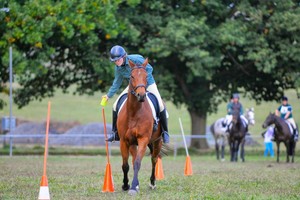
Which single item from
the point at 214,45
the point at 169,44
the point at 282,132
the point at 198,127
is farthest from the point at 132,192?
the point at 198,127

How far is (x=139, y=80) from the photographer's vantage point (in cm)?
1265

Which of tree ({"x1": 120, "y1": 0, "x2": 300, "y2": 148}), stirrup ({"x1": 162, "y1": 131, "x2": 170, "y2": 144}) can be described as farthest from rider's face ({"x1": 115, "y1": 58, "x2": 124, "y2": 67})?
tree ({"x1": 120, "y1": 0, "x2": 300, "y2": 148})

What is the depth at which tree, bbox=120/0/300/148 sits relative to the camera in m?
35.1

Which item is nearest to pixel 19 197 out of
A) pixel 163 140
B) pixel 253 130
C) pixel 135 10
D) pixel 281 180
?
pixel 163 140

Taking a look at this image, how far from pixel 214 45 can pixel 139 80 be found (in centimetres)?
2428

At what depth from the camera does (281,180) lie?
1653 cm

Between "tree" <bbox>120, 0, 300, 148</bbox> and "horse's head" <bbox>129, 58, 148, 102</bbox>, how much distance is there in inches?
843

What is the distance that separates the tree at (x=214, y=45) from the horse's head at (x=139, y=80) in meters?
21.4

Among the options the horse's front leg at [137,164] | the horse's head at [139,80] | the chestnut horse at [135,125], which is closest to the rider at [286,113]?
the chestnut horse at [135,125]

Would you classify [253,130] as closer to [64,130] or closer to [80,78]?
[64,130]

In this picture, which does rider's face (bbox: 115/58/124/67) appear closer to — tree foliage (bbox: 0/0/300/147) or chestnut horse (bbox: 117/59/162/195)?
chestnut horse (bbox: 117/59/162/195)

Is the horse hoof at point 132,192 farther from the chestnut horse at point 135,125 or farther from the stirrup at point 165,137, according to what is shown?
the stirrup at point 165,137

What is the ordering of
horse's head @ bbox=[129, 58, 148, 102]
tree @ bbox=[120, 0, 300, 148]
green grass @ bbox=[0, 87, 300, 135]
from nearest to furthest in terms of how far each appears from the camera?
horse's head @ bbox=[129, 58, 148, 102] → tree @ bbox=[120, 0, 300, 148] → green grass @ bbox=[0, 87, 300, 135]

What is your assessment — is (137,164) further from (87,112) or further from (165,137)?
(87,112)
